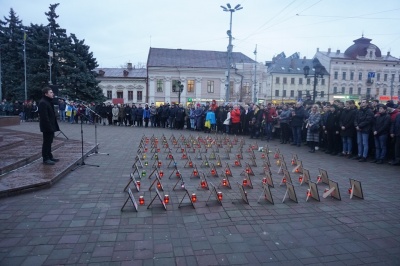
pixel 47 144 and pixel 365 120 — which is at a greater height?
pixel 365 120

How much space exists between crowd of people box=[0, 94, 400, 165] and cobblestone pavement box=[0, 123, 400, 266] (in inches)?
168

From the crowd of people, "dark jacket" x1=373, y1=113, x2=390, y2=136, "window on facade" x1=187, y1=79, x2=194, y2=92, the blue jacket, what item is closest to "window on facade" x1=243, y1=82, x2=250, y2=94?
"window on facade" x1=187, y1=79, x2=194, y2=92

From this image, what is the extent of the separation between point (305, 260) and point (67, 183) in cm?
549

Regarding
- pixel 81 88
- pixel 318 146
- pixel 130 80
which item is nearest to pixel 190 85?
pixel 130 80

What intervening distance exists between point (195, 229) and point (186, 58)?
188 feet

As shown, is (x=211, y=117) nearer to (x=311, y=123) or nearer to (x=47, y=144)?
(x=311, y=123)

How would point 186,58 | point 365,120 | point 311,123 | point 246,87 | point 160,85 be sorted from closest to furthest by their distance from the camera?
point 365,120
point 311,123
point 160,85
point 186,58
point 246,87

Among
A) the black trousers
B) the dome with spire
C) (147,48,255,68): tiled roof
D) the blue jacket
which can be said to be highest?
the dome with spire

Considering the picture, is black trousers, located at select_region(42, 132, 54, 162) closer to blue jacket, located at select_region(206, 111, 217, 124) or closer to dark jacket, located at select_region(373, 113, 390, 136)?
dark jacket, located at select_region(373, 113, 390, 136)

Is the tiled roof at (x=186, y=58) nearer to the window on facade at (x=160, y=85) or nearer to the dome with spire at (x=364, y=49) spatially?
the window on facade at (x=160, y=85)

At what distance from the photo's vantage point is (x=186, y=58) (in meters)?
59.7

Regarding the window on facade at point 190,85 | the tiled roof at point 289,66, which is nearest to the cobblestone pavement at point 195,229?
the window on facade at point 190,85

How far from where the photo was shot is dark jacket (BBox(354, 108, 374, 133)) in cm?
1078

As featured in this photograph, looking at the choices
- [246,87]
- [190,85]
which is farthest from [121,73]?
[246,87]
